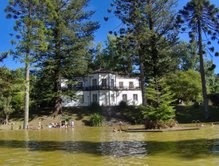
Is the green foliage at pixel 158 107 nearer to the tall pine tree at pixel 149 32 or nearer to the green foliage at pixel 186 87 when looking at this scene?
the tall pine tree at pixel 149 32

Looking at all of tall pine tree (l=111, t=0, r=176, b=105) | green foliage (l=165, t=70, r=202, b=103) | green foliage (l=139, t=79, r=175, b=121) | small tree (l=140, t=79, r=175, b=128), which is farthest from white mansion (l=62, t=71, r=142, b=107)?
small tree (l=140, t=79, r=175, b=128)

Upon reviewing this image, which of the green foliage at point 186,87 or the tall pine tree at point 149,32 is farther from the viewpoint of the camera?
the green foliage at point 186,87

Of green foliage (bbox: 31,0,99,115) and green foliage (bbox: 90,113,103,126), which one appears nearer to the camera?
green foliage (bbox: 90,113,103,126)

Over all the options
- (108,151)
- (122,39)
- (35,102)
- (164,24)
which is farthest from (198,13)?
(108,151)

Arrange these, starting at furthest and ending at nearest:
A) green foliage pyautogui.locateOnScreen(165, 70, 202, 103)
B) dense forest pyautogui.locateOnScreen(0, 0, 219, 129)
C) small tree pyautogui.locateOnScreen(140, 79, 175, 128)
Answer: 1. green foliage pyautogui.locateOnScreen(165, 70, 202, 103)
2. dense forest pyautogui.locateOnScreen(0, 0, 219, 129)
3. small tree pyautogui.locateOnScreen(140, 79, 175, 128)

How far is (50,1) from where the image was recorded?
5178 cm

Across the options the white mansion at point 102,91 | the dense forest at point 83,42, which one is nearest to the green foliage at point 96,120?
the dense forest at point 83,42

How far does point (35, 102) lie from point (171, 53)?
65.9 feet

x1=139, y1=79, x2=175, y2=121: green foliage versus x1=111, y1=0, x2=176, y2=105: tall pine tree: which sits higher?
x1=111, y1=0, x2=176, y2=105: tall pine tree

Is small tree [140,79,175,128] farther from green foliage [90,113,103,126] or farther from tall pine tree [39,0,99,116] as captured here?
tall pine tree [39,0,99,116]

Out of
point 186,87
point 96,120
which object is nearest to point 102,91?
point 186,87

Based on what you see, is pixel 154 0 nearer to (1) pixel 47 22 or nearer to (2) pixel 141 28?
(2) pixel 141 28

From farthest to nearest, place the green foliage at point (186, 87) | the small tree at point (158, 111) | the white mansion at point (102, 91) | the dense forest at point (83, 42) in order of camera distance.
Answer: the white mansion at point (102, 91), the green foliage at point (186, 87), the dense forest at point (83, 42), the small tree at point (158, 111)

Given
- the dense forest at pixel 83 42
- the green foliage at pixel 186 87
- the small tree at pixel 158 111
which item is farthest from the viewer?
the green foliage at pixel 186 87
